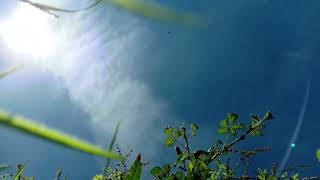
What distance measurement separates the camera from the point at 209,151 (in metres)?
2.11

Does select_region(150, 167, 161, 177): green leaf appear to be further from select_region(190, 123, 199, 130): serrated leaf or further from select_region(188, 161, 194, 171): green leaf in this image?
select_region(190, 123, 199, 130): serrated leaf

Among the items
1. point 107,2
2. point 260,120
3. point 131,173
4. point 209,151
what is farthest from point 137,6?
point 260,120

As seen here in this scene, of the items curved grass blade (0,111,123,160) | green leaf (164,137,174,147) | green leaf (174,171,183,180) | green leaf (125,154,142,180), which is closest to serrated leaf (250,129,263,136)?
green leaf (164,137,174,147)

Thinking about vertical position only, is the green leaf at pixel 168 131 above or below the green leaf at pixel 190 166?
above

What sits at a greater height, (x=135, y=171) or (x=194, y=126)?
(x=194, y=126)

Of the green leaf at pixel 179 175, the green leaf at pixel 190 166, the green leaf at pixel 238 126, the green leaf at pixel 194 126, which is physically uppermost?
the green leaf at pixel 194 126

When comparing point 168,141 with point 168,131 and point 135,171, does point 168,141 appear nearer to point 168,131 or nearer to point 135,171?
point 168,131

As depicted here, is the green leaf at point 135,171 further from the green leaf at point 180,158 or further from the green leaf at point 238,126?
the green leaf at point 238,126

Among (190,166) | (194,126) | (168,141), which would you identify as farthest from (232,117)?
(190,166)

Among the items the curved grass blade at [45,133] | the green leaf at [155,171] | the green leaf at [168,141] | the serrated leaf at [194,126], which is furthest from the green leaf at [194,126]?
the curved grass blade at [45,133]

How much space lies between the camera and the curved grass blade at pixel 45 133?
328 millimetres

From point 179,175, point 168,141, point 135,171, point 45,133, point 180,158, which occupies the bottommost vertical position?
point 45,133

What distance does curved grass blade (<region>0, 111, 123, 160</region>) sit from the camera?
0.33 metres

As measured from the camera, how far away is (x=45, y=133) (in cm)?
34
